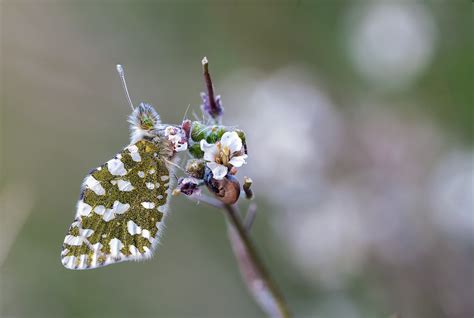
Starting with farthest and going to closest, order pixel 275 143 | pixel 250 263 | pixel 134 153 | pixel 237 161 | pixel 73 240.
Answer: pixel 275 143, pixel 250 263, pixel 134 153, pixel 73 240, pixel 237 161

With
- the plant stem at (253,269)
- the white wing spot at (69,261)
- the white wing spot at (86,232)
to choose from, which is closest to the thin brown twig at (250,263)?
the plant stem at (253,269)

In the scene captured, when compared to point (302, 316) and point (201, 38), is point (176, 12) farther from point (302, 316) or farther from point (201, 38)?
point (302, 316)

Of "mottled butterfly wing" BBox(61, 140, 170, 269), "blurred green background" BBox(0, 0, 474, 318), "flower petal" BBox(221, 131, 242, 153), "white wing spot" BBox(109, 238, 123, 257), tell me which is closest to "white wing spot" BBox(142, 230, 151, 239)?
"mottled butterfly wing" BBox(61, 140, 170, 269)

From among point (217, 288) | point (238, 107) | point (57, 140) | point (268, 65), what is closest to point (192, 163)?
point (238, 107)

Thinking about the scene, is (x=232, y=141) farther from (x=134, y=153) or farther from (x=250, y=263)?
(x=250, y=263)

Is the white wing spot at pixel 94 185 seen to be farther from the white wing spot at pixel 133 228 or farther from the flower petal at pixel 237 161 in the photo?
the flower petal at pixel 237 161

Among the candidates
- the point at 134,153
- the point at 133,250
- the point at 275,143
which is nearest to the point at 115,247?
the point at 133,250

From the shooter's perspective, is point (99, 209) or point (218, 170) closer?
point (218, 170)
